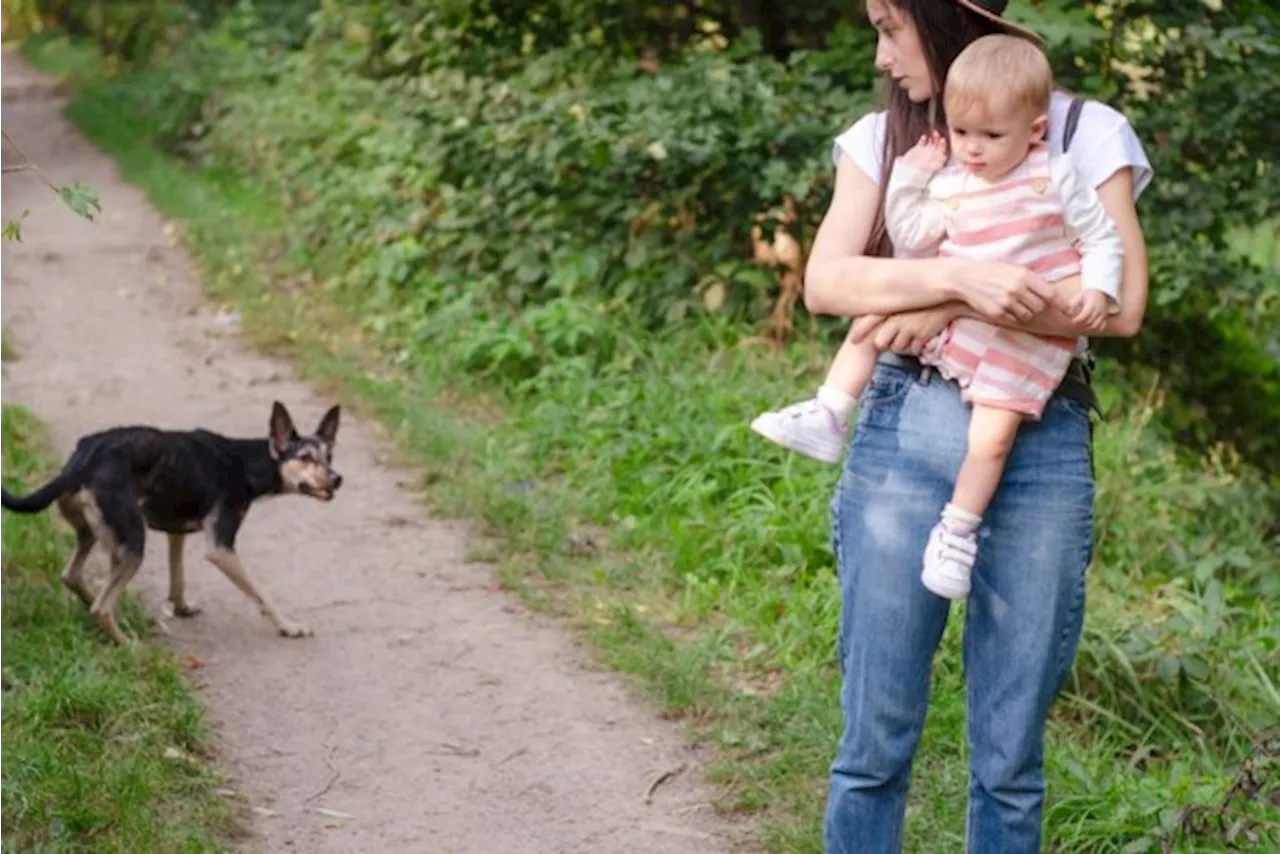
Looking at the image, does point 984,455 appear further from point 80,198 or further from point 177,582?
point 177,582

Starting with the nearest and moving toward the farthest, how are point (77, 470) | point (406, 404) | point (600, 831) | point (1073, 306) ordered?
1. point (1073, 306)
2. point (600, 831)
3. point (77, 470)
4. point (406, 404)

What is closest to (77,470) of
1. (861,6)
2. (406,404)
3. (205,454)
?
(205,454)

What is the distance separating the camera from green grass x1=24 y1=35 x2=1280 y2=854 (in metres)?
5.39

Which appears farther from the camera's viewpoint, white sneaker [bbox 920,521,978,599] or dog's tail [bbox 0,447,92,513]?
dog's tail [bbox 0,447,92,513]

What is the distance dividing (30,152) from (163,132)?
5.14 ft

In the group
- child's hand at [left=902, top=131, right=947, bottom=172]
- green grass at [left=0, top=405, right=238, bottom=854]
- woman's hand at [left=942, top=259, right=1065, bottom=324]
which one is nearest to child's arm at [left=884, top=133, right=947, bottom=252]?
child's hand at [left=902, top=131, right=947, bottom=172]

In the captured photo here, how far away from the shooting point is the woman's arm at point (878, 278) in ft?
11.1

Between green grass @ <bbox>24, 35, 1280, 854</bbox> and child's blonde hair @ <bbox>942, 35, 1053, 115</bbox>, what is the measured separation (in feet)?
5.46

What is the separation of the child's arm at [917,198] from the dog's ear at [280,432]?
11.7ft

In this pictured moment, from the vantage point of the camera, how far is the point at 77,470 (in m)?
6.12

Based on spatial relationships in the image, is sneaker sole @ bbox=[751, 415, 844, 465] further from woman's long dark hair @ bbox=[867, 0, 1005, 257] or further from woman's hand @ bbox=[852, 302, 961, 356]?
woman's long dark hair @ bbox=[867, 0, 1005, 257]

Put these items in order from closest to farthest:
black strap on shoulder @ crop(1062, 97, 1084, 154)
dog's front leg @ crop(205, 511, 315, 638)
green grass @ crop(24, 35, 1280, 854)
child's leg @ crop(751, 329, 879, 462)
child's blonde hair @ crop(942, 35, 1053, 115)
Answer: child's blonde hair @ crop(942, 35, 1053, 115)
black strap on shoulder @ crop(1062, 97, 1084, 154)
child's leg @ crop(751, 329, 879, 462)
green grass @ crop(24, 35, 1280, 854)
dog's front leg @ crop(205, 511, 315, 638)

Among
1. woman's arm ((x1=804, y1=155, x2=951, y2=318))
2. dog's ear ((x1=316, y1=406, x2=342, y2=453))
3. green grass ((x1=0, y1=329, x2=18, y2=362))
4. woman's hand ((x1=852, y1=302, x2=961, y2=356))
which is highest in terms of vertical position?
woman's arm ((x1=804, y1=155, x2=951, y2=318))

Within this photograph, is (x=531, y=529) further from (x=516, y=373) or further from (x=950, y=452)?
(x=950, y=452)
